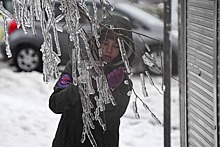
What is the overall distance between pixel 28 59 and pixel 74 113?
39cm

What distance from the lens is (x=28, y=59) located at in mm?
→ 3576

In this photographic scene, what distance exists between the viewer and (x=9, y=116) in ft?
12.0

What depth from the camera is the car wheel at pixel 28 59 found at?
3.55 m

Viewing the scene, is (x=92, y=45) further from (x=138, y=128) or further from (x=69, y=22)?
(x=138, y=128)

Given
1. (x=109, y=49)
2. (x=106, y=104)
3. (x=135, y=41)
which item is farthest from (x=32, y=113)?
(x=135, y=41)

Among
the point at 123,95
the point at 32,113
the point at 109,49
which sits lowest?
the point at 32,113

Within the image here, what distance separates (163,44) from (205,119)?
0.47 meters

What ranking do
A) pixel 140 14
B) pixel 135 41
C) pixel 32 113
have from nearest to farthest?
pixel 135 41, pixel 140 14, pixel 32 113

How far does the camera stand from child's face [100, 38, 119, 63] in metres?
3.42

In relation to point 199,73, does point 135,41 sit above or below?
above

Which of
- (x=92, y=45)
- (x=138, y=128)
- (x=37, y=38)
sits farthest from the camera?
(x=138, y=128)

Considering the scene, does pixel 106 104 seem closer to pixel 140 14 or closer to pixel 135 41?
pixel 135 41

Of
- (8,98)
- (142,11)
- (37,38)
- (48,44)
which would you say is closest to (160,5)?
(142,11)

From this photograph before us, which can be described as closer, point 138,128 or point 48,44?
Answer: point 48,44
